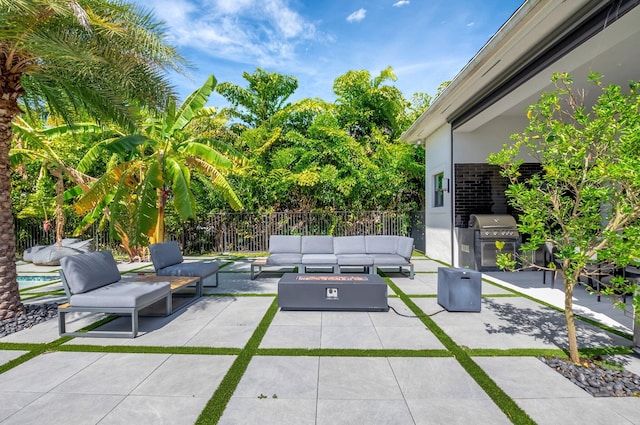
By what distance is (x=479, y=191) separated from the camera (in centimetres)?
950

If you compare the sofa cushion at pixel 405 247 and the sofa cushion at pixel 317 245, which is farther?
the sofa cushion at pixel 317 245

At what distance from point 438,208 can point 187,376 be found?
9776 mm

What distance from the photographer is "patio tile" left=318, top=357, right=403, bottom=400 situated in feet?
9.37

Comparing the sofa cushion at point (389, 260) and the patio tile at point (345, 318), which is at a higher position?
the sofa cushion at point (389, 260)

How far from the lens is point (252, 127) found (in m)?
14.2

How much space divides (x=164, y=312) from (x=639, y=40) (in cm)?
842

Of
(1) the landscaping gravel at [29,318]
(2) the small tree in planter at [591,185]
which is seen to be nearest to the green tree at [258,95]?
(1) the landscaping gravel at [29,318]

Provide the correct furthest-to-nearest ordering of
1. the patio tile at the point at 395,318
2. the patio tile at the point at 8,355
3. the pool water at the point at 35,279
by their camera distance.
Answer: the pool water at the point at 35,279
the patio tile at the point at 395,318
the patio tile at the point at 8,355

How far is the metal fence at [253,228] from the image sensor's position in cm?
1338

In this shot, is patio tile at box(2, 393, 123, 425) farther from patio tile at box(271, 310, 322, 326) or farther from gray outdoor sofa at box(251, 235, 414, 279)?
gray outdoor sofa at box(251, 235, 414, 279)

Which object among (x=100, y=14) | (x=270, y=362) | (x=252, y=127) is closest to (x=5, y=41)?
(x=100, y=14)

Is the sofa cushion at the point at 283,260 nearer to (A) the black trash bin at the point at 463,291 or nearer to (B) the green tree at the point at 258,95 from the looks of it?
(A) the black trash bin at the point at 463,291

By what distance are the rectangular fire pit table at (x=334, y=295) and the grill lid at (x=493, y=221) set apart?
4.88m

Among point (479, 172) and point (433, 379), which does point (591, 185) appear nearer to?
point (433, 379)
